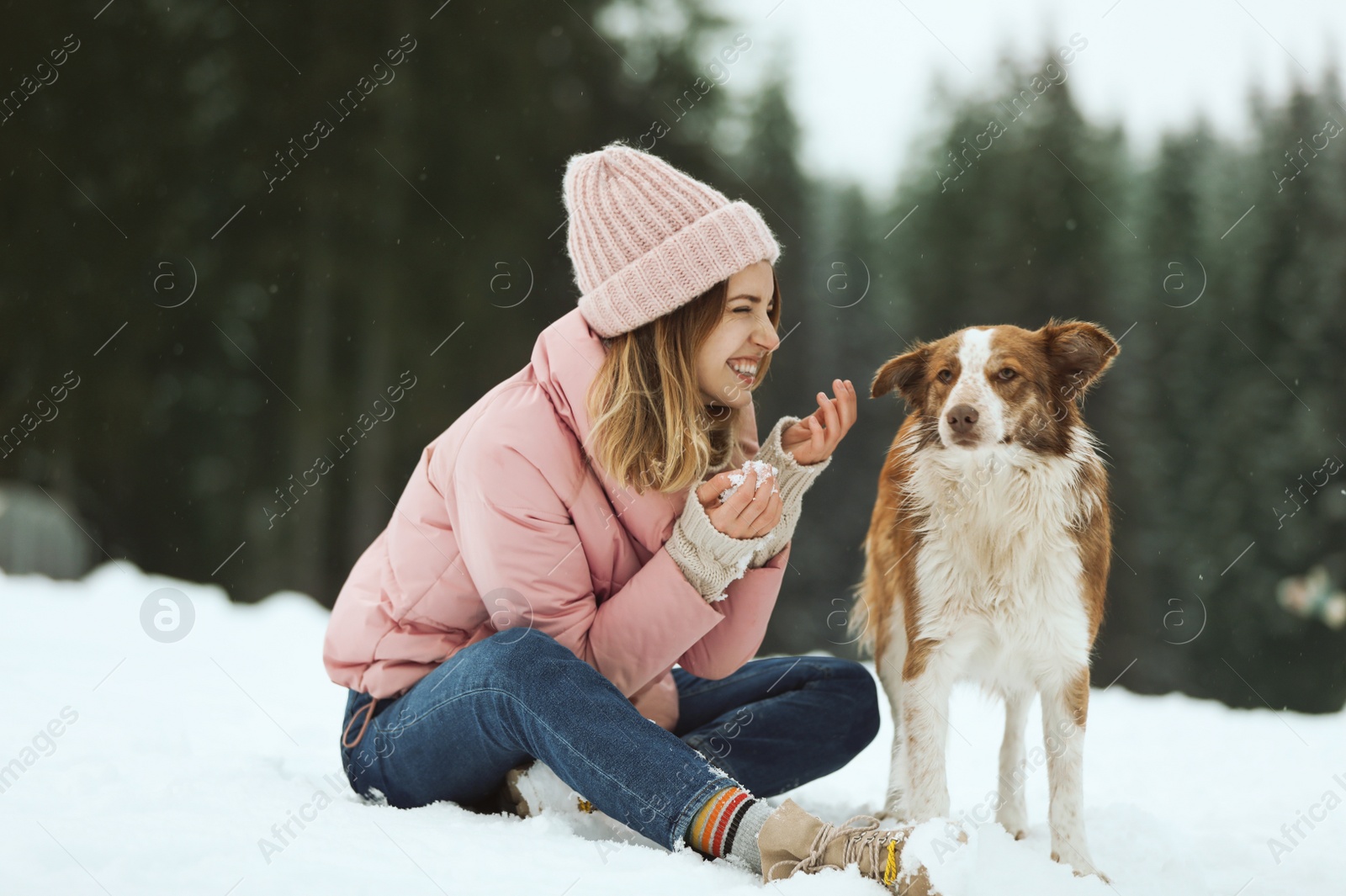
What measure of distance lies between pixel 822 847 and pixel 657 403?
939 mm

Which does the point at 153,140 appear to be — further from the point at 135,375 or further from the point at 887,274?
the point at 887,274

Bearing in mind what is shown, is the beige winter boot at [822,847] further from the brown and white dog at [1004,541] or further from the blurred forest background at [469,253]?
the blurred forest background at [469,253]

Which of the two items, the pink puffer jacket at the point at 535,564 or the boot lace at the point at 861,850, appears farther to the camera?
the pink puffer jacket at the point at 535,564

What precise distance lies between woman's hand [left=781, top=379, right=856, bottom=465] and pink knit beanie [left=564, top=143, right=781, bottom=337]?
1.15 ft

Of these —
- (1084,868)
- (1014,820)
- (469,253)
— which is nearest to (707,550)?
(1084,868)

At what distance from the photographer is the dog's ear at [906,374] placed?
8.13 ft

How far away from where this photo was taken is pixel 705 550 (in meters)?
1.99

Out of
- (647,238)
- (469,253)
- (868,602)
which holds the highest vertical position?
(469,253)

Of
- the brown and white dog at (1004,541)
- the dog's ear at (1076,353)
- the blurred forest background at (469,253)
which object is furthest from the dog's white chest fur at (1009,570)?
the blurred forest background at (469,253)

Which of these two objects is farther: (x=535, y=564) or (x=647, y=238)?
(x=647, y=238)

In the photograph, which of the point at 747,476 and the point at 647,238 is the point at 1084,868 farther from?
the point at 647,238

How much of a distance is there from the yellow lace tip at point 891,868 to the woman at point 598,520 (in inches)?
20.7

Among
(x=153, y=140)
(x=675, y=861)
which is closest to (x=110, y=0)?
(x=153, y=140)

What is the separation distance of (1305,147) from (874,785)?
6.59 metres
